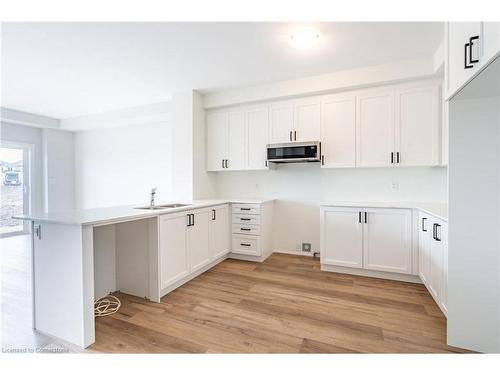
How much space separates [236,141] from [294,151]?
101 cm

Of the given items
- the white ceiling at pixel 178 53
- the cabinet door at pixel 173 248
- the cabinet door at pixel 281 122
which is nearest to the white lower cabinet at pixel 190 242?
the cabinet door at pixel 173 248

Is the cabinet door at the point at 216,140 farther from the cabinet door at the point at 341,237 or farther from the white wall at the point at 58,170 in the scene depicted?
the white wall at the point at 58,170

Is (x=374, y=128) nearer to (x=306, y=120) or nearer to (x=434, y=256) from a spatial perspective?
(x=306, y=120)

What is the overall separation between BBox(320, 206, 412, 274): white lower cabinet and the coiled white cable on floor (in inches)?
92.4

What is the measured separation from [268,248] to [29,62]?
3885mm

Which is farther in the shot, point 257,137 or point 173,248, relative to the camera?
point 257,137

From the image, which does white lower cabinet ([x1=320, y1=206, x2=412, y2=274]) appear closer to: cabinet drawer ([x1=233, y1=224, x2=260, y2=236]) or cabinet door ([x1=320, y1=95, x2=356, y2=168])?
cabinet door ([x1=320, y1=95, x2=356, y2=168])

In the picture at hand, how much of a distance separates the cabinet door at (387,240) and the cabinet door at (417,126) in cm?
69

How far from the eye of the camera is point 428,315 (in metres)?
2.04

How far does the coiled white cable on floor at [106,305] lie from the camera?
2109mm

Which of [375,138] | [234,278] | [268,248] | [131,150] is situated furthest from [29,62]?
[375,138]

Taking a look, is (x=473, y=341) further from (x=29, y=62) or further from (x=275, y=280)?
(x=29, y=62)

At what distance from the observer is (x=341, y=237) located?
2975 millimetres

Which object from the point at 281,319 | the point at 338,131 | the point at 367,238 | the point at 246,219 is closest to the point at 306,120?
the point at 338,131
